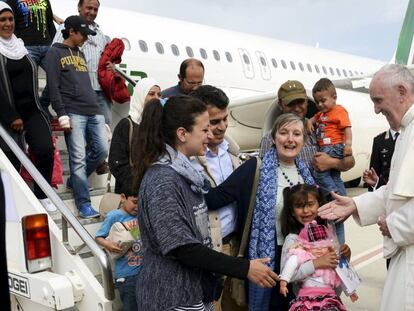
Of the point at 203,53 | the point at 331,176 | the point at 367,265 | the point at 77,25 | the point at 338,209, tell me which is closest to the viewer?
the point at 338,209

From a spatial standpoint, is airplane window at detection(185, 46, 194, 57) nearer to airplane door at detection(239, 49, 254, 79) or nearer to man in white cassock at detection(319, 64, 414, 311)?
airplane door at detection(239, 49, 254, 79)

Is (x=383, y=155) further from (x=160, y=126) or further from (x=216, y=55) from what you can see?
(x=216, y=55)

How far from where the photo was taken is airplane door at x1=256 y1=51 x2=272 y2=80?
Answer: 1229 centimetres

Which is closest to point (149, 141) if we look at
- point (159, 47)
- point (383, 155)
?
point (383, 155)

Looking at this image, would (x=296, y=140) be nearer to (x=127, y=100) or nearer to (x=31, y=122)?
(x=31, y=122)

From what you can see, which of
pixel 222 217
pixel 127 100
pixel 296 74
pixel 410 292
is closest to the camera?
pixel 410 292

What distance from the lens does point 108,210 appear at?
3.38 meters

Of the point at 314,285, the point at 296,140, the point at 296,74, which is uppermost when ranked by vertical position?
the point at 296,74

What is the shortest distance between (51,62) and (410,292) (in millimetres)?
3092

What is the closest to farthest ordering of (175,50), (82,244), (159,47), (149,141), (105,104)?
(149,141)
(82,244)
(105,104)
(159,47)
(175,50)

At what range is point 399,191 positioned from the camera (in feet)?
7.33

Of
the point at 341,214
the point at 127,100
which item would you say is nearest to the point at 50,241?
the point at 341,214

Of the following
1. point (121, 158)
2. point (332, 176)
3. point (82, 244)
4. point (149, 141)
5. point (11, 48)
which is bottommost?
point (82, 244)

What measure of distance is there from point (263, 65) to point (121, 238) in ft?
32.7
